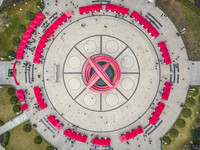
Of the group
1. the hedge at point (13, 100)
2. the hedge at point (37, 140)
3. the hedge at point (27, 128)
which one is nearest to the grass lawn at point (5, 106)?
the hedge at point (13, 100)

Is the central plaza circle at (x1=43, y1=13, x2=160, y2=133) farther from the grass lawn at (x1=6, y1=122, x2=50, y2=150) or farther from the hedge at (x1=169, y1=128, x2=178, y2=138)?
the grass lawn at (x1=6, y1=122, x2=50, y2=150)

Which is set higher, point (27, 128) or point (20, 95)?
point (20, 95)

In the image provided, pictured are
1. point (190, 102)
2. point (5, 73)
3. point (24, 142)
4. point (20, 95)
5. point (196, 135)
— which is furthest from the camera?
point (5, 73)

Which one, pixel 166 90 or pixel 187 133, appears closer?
pixel 166 90

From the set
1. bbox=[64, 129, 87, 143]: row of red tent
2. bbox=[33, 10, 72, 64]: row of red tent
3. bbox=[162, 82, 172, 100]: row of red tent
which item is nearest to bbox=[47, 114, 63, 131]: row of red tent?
bbox=[64, 129, 87, 143]: row of red tent

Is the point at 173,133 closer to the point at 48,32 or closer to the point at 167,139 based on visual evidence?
the point at 167,139

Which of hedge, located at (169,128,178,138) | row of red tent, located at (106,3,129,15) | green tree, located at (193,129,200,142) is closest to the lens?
green tree, located at (193,129,200,142)

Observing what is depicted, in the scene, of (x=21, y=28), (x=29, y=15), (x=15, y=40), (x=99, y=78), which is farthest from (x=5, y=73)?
(x=99, y=78)
